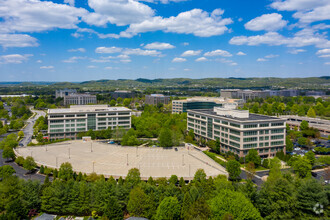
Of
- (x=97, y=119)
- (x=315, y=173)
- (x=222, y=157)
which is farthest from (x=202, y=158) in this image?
(x=97, y=119)

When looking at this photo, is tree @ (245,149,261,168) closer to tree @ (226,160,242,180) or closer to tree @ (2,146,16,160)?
tree @ (226,160,242,180)

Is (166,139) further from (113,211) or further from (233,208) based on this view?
(233,208)

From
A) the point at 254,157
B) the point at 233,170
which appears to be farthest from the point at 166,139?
the point at 233,170

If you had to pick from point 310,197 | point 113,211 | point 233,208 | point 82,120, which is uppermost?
point 82,120

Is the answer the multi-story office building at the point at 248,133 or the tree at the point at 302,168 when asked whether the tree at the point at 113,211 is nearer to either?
the tree at the point at 302,168

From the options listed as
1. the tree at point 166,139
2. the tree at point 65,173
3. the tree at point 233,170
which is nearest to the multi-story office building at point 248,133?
the tree at point 166,139

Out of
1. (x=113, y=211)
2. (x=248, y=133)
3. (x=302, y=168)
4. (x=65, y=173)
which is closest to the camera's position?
(x=113, y=211)

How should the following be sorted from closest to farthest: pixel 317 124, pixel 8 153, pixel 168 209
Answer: pixel 168 209
pixel 8 153
pixel 317 124
